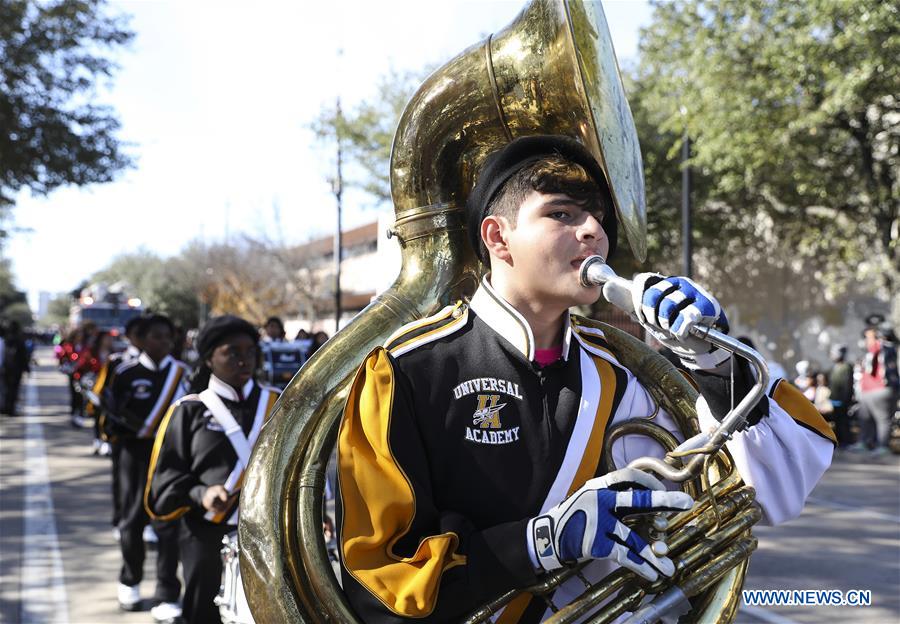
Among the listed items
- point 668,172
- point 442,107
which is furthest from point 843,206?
point 442,107

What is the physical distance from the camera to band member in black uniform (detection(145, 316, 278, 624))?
3598mm

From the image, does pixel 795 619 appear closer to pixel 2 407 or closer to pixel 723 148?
pixel 723 148

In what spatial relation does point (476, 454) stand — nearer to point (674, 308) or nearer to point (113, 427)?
point (674, 308)

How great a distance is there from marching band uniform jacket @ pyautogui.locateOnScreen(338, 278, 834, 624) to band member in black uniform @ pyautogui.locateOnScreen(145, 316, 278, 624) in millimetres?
2031

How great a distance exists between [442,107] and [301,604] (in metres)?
1.36

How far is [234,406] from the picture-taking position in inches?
155

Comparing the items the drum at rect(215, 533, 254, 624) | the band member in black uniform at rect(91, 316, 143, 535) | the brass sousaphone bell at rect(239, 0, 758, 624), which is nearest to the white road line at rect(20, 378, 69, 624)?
the band member in black uniform at rect(91, 316, 143, 535)

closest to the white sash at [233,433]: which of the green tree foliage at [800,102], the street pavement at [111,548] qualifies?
the street pavement at [111,548]

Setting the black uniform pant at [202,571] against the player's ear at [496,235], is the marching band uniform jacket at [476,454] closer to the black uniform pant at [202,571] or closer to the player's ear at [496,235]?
the player's ear at [496,235]

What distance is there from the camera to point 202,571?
3621 millimetres

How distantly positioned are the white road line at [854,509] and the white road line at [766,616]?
3.02 metres

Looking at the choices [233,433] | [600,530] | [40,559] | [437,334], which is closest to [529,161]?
[437,334]

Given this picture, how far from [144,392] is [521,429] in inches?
194

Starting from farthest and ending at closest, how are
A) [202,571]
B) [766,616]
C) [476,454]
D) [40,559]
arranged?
[40,559], [766,616], [202,571], [476,454]
